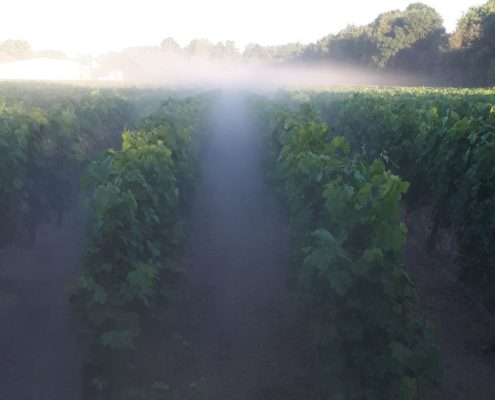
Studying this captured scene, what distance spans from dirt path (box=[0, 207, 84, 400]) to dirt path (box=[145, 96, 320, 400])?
3.68 feet

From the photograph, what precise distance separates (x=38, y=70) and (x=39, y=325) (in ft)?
264

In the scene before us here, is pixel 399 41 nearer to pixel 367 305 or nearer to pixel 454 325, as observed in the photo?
pixel 454 325

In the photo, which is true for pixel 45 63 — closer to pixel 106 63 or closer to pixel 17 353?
pixel 106 63

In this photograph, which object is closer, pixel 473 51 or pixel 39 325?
pixel 39 325

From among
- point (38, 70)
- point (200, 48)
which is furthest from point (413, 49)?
point (200, 48)

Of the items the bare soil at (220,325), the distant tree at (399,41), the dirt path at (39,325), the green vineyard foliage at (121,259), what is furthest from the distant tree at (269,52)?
the green vineyard foliage at (121,259)

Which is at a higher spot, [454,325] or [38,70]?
[38,70]

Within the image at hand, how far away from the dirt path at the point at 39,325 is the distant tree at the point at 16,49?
109 metres

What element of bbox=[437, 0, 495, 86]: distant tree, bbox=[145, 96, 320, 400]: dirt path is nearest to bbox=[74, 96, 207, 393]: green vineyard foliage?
bbox=[145, 96, 320, 400]: dirt path

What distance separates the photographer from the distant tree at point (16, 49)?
114 metres

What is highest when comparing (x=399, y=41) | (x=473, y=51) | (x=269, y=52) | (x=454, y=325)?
(x=269, y=52)

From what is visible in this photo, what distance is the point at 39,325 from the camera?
26.5ft

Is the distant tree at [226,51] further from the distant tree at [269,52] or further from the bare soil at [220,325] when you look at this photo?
the bare soil at [220,325]

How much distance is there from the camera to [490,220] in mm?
8172
